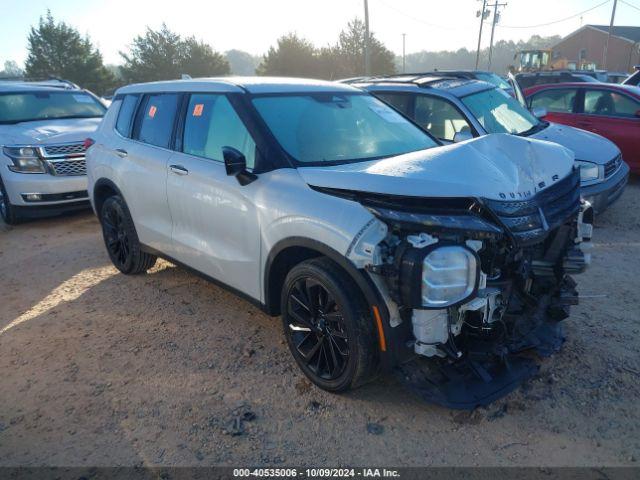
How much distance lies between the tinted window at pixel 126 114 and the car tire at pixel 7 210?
3.23 m

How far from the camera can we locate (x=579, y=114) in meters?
8.70

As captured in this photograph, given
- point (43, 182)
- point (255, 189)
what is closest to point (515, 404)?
point (255, 189)

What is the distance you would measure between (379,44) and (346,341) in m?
41.0

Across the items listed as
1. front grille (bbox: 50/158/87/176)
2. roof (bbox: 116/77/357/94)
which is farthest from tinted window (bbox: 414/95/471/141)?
front grille (bbox: 50/158/87/176)

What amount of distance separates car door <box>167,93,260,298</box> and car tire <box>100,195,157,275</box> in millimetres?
881

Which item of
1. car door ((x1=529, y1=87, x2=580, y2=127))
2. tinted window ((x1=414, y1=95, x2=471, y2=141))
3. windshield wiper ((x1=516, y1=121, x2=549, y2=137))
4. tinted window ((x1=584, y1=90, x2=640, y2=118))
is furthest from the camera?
car door ((x1=529, y1=87, x2=580, y2=127))

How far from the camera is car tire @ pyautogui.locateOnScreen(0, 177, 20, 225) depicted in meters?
7.09

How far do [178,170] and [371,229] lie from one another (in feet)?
6.37

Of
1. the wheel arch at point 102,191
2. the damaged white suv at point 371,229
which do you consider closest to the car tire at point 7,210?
the wheel arch at point 102,191

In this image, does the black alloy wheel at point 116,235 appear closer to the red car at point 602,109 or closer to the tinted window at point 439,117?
the tinted window at point 439,117

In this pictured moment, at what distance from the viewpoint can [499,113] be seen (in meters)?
6.46

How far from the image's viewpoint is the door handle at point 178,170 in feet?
12.6

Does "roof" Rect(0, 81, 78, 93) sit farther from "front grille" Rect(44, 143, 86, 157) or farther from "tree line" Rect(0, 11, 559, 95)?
"tree line" Rect(0, 11, 559, 95)

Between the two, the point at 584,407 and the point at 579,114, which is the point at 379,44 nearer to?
the point at 579,114
